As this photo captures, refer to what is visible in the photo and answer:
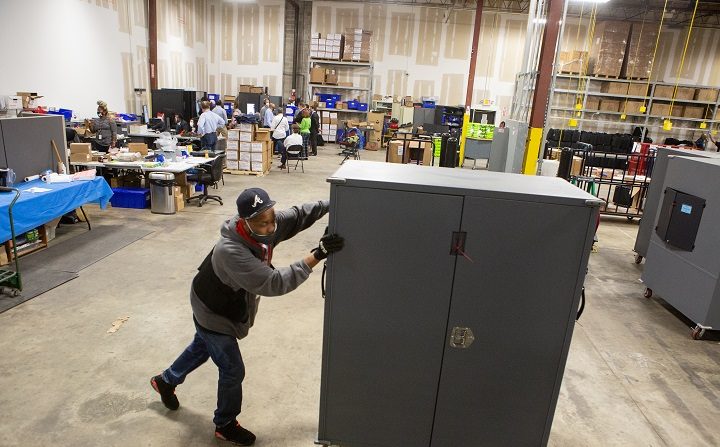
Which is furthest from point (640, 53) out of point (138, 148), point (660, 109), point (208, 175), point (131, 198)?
point (131, 198)

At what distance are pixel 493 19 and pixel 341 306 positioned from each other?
1902 centimetres

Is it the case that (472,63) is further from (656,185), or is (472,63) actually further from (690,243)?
(690,243)

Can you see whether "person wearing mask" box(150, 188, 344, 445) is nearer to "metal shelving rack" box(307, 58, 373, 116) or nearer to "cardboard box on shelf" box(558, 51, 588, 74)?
"cardboard box on shelf" box(558, 51, 588, 74)

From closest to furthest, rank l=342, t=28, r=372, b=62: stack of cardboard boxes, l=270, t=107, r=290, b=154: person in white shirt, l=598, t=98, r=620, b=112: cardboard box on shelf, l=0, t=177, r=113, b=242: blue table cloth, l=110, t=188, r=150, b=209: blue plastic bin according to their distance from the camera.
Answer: l=0, t=177, r=113, b=242: blue table cloth
l=110, t=188, r=150, b=209: blue plastic bin
l=270, t=107, r=290, b=154: person in white shirt
l=598, t=98, r=620, b=112: cardboard box on shelf
l=342, t=28, r=372, b=62: stack of cardboard boxes

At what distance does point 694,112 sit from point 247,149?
1595 cm

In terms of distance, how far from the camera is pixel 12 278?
15.7ft

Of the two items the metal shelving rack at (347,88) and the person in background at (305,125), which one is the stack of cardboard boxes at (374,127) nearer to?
the metal shelving rack at (347,88)

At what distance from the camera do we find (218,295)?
2629 millimetres

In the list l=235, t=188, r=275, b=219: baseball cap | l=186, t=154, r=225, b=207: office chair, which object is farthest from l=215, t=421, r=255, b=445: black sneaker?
l=186, t=154, r=225, b=207: office chair

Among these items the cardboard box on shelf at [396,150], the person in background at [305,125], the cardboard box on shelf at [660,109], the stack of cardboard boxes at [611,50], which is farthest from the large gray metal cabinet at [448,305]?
the cardboard box on shelf at [660,109]

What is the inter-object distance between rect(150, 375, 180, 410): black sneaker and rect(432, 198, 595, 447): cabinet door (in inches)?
71.8

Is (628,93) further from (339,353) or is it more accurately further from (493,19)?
(339,353)

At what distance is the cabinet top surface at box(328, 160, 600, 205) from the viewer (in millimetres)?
2193

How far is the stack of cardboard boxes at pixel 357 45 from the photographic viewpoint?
58.4 feet
